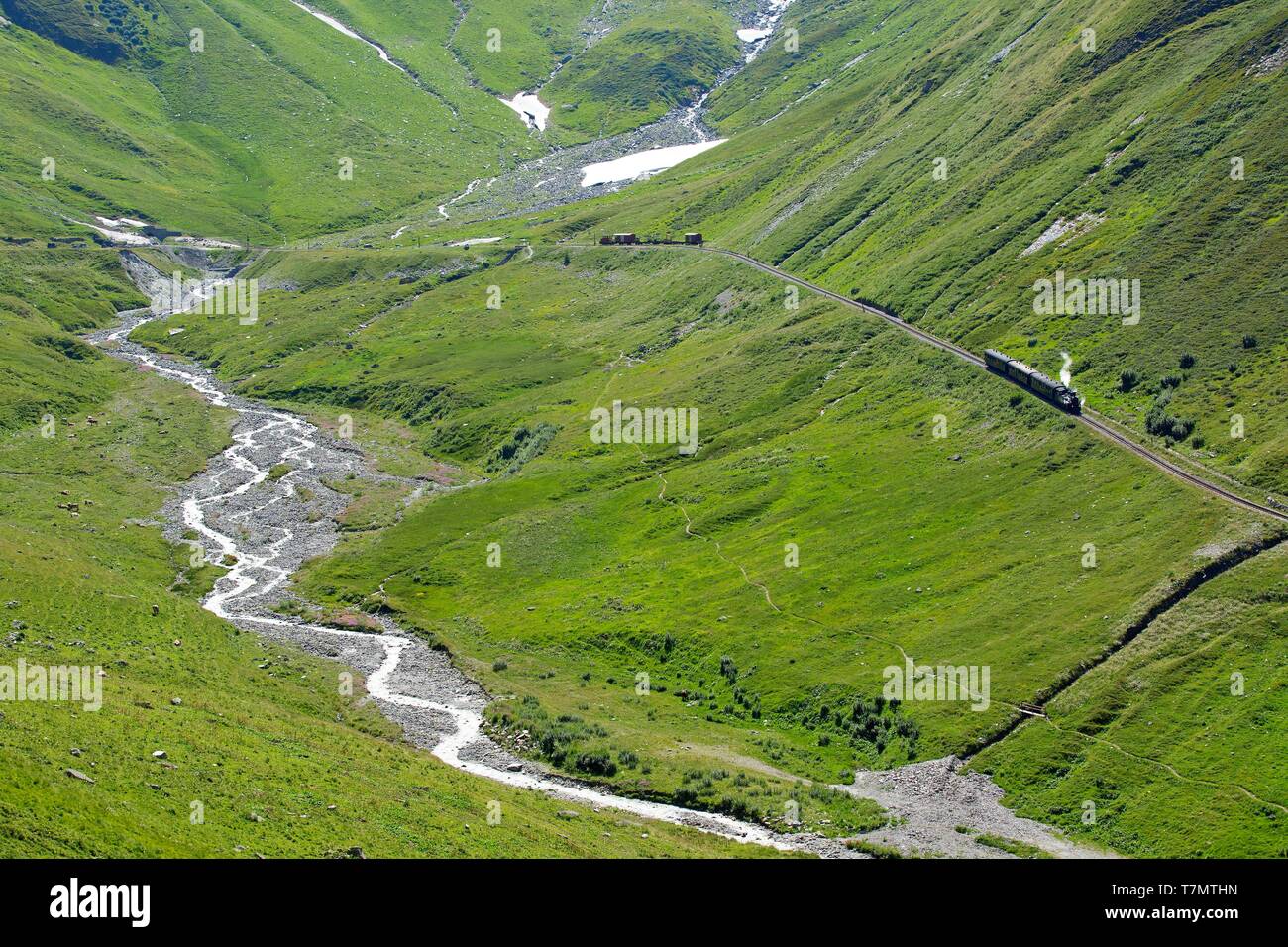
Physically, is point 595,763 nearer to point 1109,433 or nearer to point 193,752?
point 193,752

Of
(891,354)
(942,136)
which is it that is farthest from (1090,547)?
(942,136)

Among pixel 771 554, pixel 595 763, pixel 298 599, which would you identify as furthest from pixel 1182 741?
pixel 298 599

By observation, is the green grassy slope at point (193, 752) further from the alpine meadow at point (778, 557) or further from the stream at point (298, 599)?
the stream at point (298, 599)

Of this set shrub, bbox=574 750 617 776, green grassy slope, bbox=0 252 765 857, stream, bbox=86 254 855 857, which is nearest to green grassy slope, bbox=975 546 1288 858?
stream, bbox=86 254 855 857

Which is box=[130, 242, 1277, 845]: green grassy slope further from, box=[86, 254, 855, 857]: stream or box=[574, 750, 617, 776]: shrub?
box=[86, 254, 855, 857]: stream
